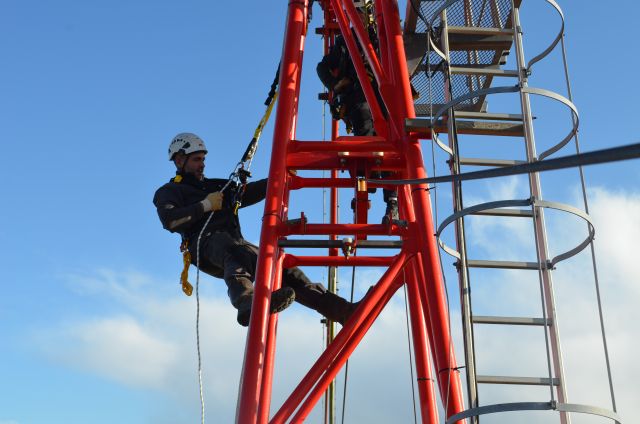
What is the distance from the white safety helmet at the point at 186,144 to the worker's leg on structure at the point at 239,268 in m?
1.09

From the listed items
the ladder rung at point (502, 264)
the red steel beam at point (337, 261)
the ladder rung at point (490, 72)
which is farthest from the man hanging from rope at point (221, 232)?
the ladder rung at point (490, 72)

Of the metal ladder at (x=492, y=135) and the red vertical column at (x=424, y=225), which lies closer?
the metal ladder at (x=492, y=135)

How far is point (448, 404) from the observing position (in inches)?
232

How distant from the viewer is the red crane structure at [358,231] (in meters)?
6.18

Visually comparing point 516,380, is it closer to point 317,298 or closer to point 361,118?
point 317,298

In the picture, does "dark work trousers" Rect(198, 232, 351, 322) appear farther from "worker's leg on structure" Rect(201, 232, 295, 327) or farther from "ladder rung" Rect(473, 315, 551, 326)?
"ladder rung" Rect(473, 315, 551, 326)

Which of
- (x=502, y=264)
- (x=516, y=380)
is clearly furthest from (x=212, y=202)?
(x=516, y=380)

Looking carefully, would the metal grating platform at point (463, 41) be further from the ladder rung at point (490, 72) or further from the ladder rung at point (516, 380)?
the ladder rung at point (516, 380)

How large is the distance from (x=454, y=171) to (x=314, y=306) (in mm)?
2374

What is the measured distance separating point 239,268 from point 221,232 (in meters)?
0.48

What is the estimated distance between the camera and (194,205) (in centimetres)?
727

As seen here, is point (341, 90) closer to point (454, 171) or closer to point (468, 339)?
point (454, 171)

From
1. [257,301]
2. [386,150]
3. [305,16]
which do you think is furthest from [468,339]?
[305,16]

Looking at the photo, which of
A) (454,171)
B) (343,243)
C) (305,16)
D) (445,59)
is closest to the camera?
(454,171)
